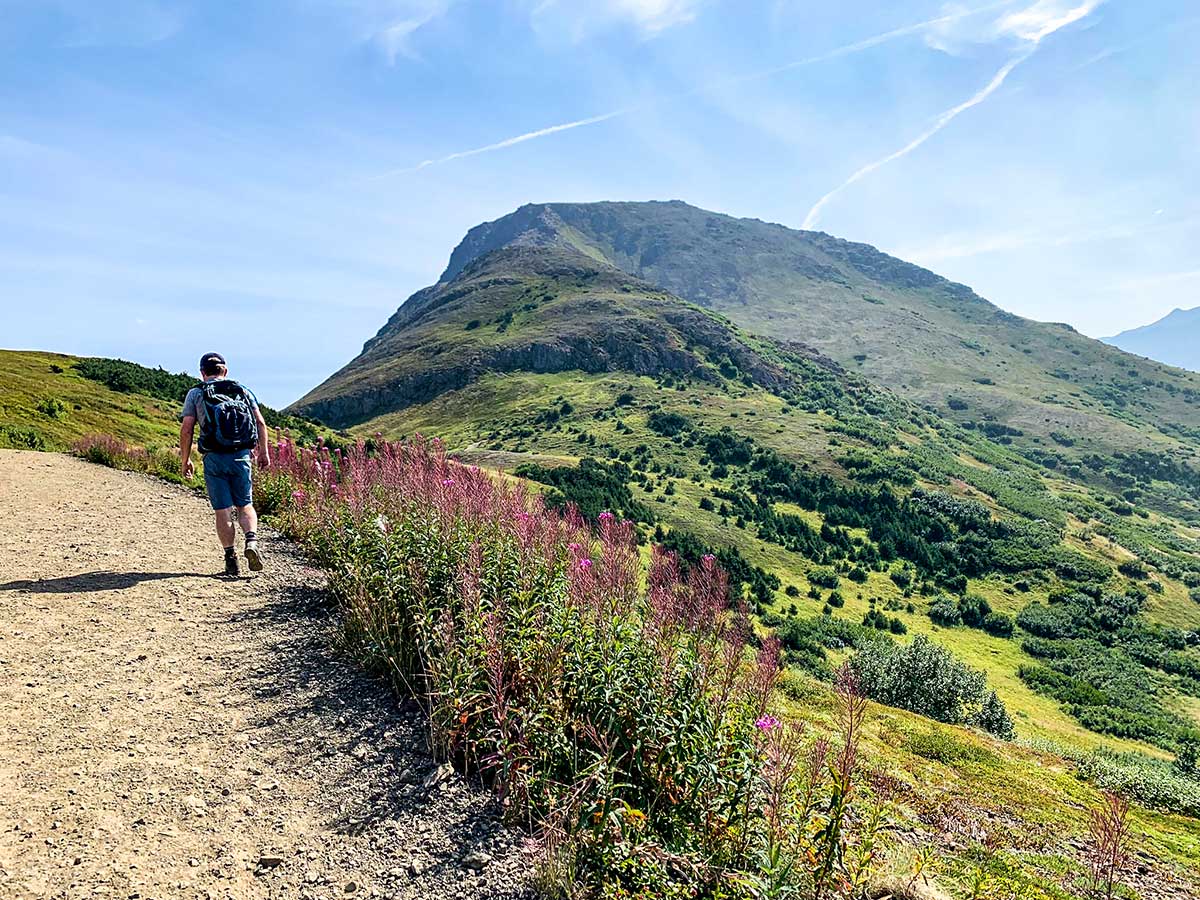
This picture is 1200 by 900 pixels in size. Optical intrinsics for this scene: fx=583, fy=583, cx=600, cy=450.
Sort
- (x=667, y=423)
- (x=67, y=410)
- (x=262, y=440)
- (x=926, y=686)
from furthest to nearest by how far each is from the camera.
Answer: (x=667, y=423), (x=67, y=410), (x=926, y=686), (x=262, y=440)

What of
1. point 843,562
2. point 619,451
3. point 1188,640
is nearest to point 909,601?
point 843,562

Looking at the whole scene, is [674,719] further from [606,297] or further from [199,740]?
[606,297]

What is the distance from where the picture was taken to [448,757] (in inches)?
162

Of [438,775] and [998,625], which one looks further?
[998,625]

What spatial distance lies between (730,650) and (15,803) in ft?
14.2

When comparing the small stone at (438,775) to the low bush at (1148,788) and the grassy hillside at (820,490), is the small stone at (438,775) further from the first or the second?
the grassy hillside at (820,490)

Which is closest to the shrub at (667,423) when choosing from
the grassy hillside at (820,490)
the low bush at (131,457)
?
the grassy hillside at (820,490)

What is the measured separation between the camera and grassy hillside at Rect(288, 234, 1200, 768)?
2189 inches

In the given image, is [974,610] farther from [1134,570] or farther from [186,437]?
[186,437]

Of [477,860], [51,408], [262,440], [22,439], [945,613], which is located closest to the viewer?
[477,860]

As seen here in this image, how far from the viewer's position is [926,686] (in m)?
22.5

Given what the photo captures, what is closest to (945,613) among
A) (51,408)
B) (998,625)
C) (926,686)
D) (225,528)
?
(998,625)

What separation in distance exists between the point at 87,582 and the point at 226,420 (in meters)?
2.45

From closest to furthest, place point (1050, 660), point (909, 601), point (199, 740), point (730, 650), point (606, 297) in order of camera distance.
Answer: point (730, 650)
point (199, 740)
point (1050, 660)
point (909, 601)
point (606, 297)
